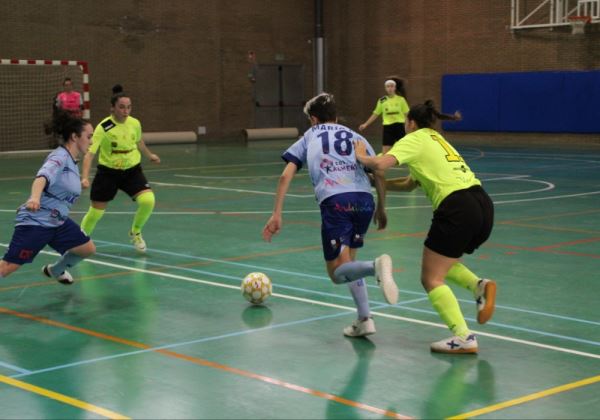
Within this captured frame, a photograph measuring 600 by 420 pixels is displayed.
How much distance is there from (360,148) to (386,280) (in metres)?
1.06

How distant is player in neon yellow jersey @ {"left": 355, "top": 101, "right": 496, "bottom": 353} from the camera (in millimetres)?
6453

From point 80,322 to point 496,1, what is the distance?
95.6ft

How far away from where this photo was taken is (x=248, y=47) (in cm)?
3884

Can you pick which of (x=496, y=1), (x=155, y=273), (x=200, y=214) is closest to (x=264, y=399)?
(x=155, y=273)

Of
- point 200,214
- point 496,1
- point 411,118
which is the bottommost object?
point 200,214

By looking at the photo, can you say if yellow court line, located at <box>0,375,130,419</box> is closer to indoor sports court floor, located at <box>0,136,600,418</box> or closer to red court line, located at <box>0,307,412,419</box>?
indoor sports court floor, located at <box>0,136,600,418</box>

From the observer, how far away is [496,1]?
34.0 meters

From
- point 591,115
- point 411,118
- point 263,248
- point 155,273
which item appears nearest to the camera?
point 411,118

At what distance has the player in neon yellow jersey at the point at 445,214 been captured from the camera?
645 centimetres

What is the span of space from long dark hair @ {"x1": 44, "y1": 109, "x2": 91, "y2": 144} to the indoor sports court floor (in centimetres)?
148

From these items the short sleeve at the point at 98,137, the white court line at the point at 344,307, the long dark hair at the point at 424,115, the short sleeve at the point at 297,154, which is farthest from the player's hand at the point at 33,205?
the short sleeve at the point at 98,137

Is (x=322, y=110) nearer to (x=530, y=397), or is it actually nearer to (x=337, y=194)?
(x=337, y=194)

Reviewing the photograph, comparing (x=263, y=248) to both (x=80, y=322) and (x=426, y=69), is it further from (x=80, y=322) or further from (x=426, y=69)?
(x=426, y=69)

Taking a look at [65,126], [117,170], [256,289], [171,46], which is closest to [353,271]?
[256,289]
